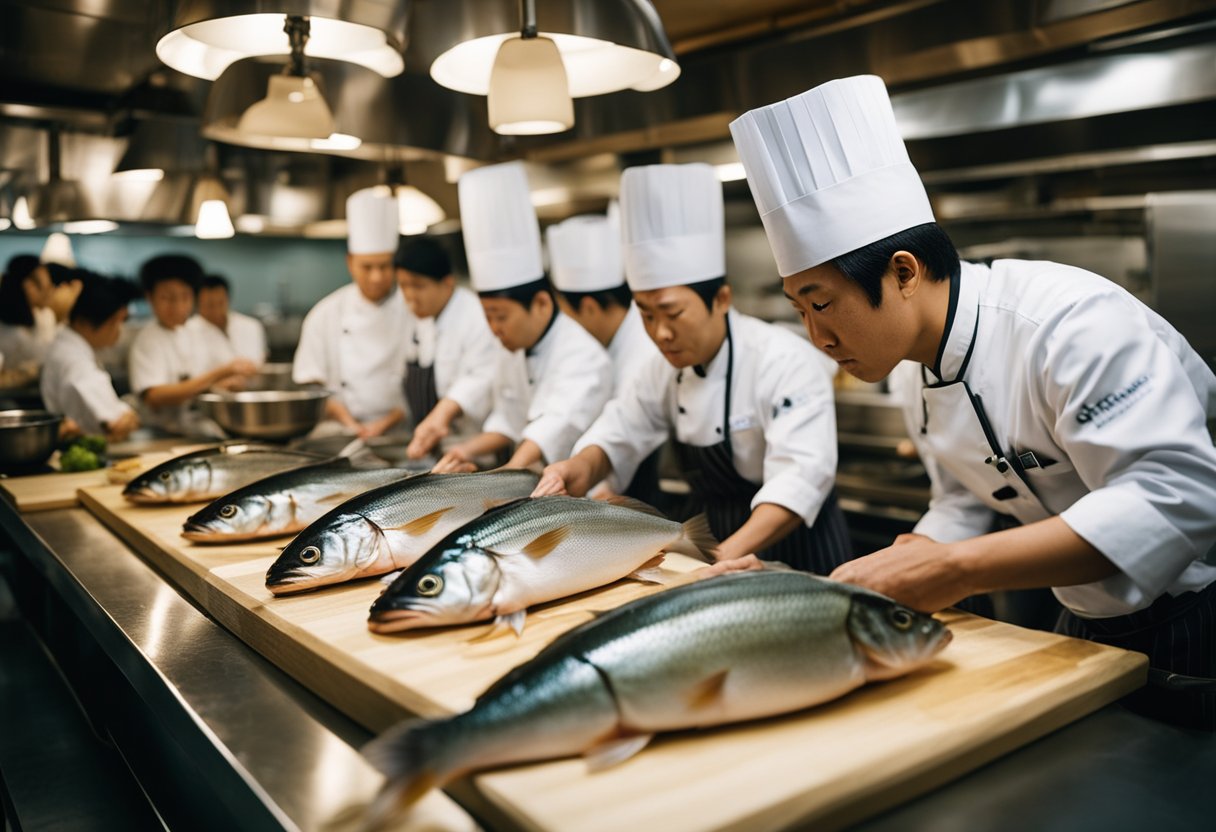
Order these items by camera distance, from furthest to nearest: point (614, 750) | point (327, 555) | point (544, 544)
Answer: point (327, 555), point (544, 544), point (614, 750)

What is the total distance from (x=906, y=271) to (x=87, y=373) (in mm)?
4359

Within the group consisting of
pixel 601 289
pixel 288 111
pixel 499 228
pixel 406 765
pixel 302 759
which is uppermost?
pixel 288 111

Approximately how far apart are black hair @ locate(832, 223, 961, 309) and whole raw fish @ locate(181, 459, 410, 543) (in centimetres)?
133

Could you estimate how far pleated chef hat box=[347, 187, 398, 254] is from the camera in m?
4.68

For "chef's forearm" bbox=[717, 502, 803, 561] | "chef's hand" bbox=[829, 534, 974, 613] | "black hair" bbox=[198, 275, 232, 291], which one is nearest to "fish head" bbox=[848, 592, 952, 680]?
"chef's hand" bbox=[829, 534, 974, 613]

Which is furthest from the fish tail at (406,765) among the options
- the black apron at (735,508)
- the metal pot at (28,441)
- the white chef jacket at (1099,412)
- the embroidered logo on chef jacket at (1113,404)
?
the metal pot at (28,441)

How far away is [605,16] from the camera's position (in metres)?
2.13

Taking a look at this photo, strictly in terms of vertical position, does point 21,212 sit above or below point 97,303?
above

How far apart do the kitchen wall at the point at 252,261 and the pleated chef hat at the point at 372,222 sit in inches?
Result: 197

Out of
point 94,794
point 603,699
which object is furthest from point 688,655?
point 94,794

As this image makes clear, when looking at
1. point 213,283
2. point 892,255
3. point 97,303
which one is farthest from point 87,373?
point 892,255

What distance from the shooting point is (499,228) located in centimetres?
353

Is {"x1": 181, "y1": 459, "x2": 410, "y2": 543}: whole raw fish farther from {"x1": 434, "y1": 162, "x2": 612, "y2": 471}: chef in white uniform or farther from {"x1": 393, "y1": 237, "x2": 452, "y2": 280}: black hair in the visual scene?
{"x1": 393, "y1": 237, "x2": 452, "y2": 280}: black hair

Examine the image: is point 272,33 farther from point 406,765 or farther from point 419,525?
point 406,765
